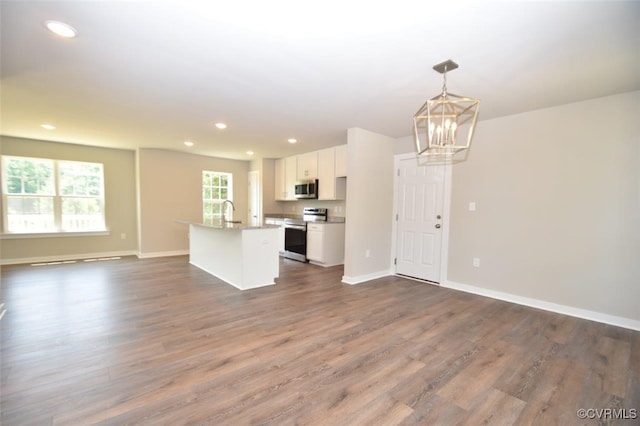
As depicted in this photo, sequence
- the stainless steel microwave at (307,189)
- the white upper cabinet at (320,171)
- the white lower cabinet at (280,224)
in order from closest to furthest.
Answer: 1. the white upper cabinet at (320,171)
2. the stainless steel microwave at (307,189)
3. the white lower cabinet at (280,224)

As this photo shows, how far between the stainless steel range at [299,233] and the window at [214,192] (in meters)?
2.04

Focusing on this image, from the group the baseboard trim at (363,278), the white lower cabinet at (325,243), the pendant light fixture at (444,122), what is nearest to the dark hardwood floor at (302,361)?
the baseboard trim at (363,278)

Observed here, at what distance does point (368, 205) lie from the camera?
14.6ft

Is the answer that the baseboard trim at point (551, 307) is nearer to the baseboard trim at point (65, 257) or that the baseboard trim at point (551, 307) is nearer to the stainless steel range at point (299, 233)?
the stainless steel range at point (299, 233)

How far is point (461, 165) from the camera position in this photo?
400cm

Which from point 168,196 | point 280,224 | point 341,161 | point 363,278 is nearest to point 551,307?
point 363,278

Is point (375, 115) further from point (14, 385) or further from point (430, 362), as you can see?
point (14, 385)

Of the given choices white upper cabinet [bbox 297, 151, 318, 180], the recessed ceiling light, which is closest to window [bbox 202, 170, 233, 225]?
white upper cabinet [bbox 297, 151, 318, 180]

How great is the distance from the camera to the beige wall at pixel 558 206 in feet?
9.37

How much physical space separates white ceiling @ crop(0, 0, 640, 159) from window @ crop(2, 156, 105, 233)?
1.98 m

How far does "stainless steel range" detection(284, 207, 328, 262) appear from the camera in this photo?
581cm

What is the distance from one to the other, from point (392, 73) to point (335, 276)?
323 centimetres

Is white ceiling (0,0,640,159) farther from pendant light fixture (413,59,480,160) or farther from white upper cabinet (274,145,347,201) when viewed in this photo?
white upper cabinet (274,145,347,201)

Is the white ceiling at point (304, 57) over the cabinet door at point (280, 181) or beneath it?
over
